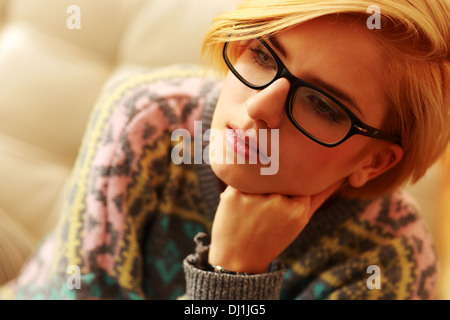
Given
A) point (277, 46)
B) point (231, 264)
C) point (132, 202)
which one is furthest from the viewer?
point (132, 202)

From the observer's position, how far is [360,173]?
2.16 feet

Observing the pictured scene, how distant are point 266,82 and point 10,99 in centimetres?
68

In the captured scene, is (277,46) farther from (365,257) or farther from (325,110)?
(365,257)

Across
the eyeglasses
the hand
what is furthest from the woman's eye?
the hand

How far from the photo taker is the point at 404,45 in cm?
55

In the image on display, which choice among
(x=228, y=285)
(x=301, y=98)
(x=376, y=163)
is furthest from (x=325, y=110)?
(x=228, y=285)

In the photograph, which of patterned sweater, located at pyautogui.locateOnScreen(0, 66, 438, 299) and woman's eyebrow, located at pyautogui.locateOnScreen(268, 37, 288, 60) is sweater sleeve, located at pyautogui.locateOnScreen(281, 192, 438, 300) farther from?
woman's eyebrow, located at pyautogui.locateOnScreen(268, 37, 288, 60)

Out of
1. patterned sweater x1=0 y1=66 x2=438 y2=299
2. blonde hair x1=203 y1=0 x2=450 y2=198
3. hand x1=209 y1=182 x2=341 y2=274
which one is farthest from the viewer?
patterned sweater x1=0 y1=66 x2=438 y2=299

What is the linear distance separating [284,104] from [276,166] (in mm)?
75

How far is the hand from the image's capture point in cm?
63

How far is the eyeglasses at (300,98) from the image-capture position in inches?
21.5

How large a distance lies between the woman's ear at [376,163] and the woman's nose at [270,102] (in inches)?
6.3
